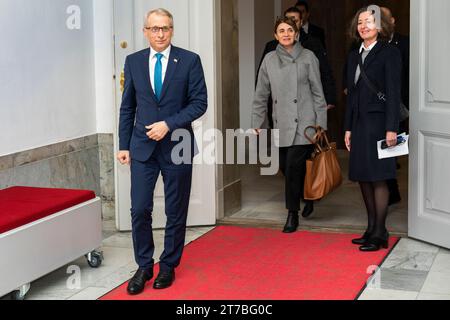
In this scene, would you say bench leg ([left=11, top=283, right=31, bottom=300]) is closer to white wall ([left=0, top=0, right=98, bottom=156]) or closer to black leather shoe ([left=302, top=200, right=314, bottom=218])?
white wall ([left=0, top=0, right=98, bottom=156])

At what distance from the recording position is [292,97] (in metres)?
6.50

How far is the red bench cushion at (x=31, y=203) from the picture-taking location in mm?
4902

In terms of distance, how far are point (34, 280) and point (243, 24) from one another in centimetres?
628

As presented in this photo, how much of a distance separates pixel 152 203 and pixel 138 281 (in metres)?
0.46

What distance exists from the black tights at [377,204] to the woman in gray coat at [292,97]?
0.65m

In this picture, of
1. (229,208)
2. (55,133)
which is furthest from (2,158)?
(229,208)

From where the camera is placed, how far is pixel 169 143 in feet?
16.8

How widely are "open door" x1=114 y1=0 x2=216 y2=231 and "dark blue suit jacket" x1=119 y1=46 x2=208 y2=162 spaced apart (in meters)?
1.48

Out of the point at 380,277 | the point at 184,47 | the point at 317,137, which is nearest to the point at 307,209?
the point at 317,137

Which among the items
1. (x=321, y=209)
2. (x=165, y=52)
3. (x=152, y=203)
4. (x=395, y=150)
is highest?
(x=165, y=52)

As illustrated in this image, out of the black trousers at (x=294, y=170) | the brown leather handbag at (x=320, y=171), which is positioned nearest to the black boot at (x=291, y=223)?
the black trousers at (x=294, y=170)

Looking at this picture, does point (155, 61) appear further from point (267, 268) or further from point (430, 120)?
point (430, 120)

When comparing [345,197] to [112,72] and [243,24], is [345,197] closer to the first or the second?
[112,72]
